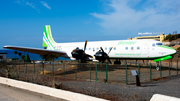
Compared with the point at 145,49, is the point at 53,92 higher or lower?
lower

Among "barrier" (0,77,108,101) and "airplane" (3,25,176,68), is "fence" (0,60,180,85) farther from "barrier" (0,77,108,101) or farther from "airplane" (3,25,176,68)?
"airplane" (3,25,176,68)

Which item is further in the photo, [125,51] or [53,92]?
[125,51]

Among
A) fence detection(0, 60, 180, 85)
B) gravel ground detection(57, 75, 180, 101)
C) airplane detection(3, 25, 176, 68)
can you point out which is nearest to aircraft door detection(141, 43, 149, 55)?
airplane detection(3, 25, 176, 68)

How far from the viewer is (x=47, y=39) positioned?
3288 centimetres

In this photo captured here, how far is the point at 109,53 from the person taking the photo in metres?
21.6

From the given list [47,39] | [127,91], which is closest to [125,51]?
[127,91]

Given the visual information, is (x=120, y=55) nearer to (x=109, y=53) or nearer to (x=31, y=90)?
(x=109, y=53)

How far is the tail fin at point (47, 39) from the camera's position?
3136 centimetres

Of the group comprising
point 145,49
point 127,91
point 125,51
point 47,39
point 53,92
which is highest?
point 47,39

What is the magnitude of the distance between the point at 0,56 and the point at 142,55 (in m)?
45.3

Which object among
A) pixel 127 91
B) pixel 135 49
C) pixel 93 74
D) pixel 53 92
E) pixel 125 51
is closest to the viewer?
pixel 53 92

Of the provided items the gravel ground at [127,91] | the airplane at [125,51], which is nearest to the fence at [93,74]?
the gravel ground at [127,91]

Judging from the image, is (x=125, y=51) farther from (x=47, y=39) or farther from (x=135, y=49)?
(x=47, y=39)

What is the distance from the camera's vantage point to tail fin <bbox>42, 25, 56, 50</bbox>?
31359 millimetres
